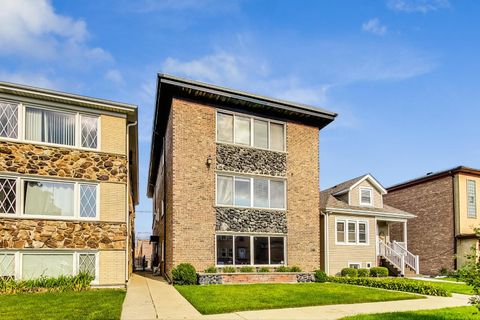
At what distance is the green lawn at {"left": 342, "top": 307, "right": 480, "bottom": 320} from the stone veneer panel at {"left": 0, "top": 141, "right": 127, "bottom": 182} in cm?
1048

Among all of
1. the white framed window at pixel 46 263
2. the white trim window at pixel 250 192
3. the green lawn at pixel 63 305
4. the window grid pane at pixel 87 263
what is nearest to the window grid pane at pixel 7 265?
the white framed window at pixel 46 263

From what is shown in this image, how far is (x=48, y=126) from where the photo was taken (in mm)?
14891

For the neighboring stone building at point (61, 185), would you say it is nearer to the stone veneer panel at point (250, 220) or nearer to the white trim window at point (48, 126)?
the white trim window at point (48, 126)

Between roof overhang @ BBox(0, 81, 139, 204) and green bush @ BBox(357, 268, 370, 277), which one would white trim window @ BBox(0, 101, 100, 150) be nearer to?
roof overhang @ BBox(0, 81, 139, 204)

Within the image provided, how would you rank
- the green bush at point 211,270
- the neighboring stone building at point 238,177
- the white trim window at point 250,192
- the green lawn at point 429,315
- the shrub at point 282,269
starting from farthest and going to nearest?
the shrub at point 282,269 → the white trim window at point 250,192 → the neighboring stone building at point 238,177 → the green bush at point 211,270 → the green lawn at point 429,315

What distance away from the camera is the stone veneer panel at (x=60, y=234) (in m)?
13.7

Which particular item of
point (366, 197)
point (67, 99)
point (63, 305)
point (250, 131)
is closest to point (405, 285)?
point (250, 131)

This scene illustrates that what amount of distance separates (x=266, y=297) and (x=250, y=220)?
621 cm

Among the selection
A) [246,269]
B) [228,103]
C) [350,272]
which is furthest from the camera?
[350,272]

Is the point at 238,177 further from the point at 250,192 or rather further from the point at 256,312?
the point at 256,312

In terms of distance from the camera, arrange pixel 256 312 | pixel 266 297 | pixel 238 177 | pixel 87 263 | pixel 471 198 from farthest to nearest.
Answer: pixel 471 198 < pixel 238 177 < pixel 87 263 < pixel 266 297 < pixel 256 312

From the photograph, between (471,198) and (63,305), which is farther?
(471,198)

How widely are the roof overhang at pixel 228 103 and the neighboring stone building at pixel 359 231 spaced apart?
5.47 meters

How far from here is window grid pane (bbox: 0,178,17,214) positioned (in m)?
13.8
